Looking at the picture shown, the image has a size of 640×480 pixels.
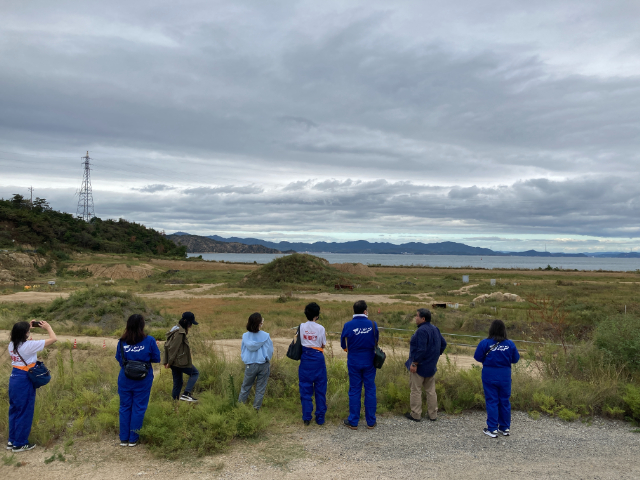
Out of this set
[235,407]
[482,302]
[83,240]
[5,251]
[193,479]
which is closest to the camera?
[193,479]

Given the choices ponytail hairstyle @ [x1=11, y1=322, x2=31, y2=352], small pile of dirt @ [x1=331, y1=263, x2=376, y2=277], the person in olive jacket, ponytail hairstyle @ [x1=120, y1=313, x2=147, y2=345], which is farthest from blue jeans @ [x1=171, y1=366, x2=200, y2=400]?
small pile of dirt @ [x1=331, y1=263, x2=376, y2=277]

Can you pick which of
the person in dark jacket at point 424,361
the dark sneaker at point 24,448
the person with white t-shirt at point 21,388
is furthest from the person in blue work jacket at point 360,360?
the dark sneaker at point 24,448

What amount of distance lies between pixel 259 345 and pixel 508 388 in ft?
12.1

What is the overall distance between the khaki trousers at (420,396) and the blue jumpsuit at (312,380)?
1391 millimetres

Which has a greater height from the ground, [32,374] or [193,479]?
[32,374]

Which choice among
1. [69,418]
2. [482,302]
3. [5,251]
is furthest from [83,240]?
[69,418]

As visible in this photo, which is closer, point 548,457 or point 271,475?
point 271,475

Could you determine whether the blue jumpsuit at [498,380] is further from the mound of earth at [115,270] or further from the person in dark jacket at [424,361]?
the mound of earth at [115,270]

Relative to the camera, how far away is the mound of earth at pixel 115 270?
5857 cm

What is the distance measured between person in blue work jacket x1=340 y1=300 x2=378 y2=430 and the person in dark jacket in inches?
26.3

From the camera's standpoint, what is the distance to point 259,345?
6703 millimetres

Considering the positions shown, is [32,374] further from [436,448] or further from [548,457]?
[548,457]

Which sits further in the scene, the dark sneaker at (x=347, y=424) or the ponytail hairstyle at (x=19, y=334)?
the dark sneaker at (x=347, y=424)

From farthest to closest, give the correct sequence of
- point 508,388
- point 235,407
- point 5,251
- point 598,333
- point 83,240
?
1. point 83,240
2. point 5,251
3. point 598,333
4. point 235,407
5. point 508,388
